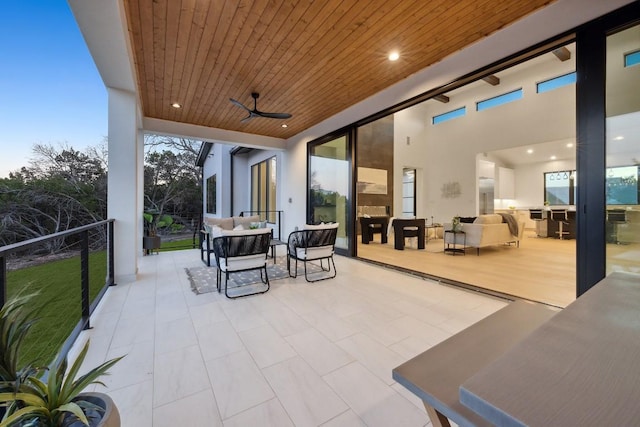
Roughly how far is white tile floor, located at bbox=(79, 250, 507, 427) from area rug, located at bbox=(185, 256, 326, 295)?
211mm

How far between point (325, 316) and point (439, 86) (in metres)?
3.45

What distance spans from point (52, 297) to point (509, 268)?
6.01m

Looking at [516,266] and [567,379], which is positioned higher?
[567,379]

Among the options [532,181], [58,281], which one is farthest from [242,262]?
[532,181]

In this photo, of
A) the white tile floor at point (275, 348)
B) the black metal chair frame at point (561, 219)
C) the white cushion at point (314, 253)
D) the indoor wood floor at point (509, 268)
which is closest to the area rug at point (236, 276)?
the white tile floor at point (275, 348)

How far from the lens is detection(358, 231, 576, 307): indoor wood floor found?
342 centimetres

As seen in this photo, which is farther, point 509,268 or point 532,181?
point 532,181

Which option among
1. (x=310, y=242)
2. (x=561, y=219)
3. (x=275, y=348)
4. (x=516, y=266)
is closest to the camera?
(x=275, y=348)

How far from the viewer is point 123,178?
3865mm

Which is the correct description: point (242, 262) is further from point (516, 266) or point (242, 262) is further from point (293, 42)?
point (516, 266)

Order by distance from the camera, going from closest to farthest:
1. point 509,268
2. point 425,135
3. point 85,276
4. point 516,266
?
point 85,276 → point 509,268 → point 516,266 → point 425,135

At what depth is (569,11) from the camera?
2469mm

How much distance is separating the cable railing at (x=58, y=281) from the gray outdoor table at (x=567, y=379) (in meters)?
1.28

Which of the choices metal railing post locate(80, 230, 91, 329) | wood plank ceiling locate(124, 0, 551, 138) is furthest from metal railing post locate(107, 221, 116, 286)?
wood plank ceiling locate(124, 0, 551, 138)
